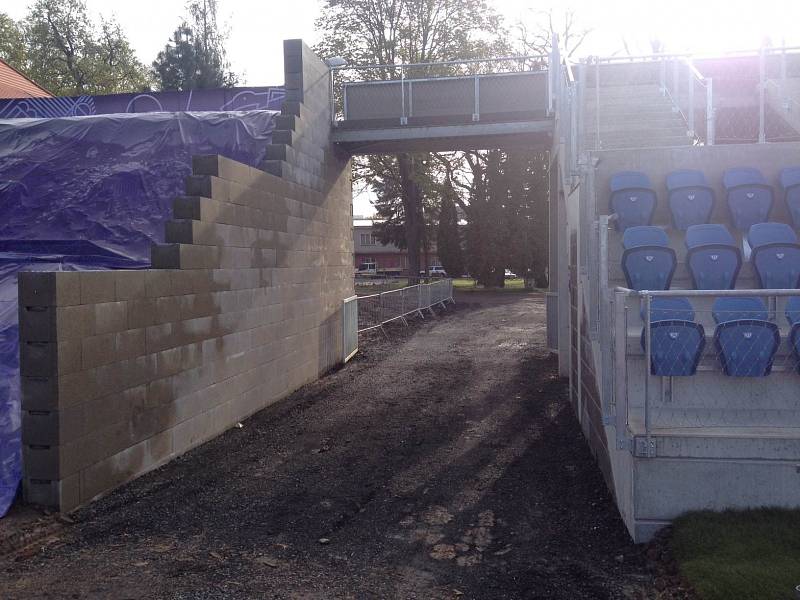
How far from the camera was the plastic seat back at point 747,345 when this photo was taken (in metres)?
5.36

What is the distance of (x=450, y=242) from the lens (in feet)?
160

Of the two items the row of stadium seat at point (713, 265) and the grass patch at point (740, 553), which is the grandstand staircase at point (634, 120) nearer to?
the row of stadium seat at point (713, 265)

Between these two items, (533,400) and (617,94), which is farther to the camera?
(617,94)

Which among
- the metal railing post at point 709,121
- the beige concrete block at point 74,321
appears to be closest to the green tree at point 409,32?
the metal railing post at point 709,121

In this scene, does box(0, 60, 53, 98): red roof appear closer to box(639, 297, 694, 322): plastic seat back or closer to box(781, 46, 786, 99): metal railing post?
box(781, 46, 786, 99): metal railing post

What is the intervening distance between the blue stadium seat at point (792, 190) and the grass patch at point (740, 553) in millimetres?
4044

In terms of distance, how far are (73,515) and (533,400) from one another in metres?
6.49

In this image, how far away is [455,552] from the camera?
4773 mm

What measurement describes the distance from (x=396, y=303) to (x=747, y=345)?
1583 cm

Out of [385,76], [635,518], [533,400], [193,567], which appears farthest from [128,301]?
[385,76]

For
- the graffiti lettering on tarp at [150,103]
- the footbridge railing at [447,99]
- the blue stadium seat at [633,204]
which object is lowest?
the blue stadium seat at [633,204]

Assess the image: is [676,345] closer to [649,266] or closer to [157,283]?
[649,266]

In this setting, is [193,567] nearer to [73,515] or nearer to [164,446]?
[73,515]

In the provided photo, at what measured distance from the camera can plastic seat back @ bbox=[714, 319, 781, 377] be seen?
5359 millimetres
